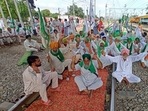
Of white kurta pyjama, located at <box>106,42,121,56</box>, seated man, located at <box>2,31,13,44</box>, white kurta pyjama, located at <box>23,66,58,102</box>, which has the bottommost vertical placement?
seated man, located at <box>2,31,13,44</box>

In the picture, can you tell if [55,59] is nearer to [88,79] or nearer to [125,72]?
[88,79]

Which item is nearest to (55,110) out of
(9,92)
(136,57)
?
(9,92)

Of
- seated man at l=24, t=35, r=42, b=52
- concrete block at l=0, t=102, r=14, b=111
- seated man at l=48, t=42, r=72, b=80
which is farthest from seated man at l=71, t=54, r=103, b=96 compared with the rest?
seated man at l=24, t=35, r=42, b=52

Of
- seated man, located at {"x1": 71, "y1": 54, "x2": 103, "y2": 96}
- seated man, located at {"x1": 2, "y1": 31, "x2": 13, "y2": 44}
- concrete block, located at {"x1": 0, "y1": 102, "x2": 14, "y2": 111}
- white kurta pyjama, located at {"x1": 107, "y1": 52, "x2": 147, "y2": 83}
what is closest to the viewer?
concrete block, located at {"x1": 0, "y1": 102, "x2": 14, "y2": 111}

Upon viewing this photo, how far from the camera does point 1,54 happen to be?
36.8 feet

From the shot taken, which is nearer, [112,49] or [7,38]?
[112,49]

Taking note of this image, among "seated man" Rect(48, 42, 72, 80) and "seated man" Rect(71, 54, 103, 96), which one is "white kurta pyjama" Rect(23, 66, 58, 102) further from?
"seated man" Rect(48, 42, 72, 80)

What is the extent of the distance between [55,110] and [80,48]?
4.32 m

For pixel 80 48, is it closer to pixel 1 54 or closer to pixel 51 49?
pixel 51 49

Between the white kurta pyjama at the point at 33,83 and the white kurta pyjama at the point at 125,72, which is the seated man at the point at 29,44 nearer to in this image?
the white kurta pyjama at the point at 125,72

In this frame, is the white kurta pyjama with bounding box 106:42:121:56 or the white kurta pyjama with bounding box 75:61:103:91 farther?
the white kurta pyjama with bounding box 106:42:121:56

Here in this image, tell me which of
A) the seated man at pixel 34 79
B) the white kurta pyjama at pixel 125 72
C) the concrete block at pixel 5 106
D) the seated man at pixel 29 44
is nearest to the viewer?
the seated man at pixel 34 79

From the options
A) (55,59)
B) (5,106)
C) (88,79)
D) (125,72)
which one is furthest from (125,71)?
(5,106)

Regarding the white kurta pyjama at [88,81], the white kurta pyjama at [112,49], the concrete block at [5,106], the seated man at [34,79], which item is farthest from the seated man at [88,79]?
the white kurta pyjama at [112,49]
